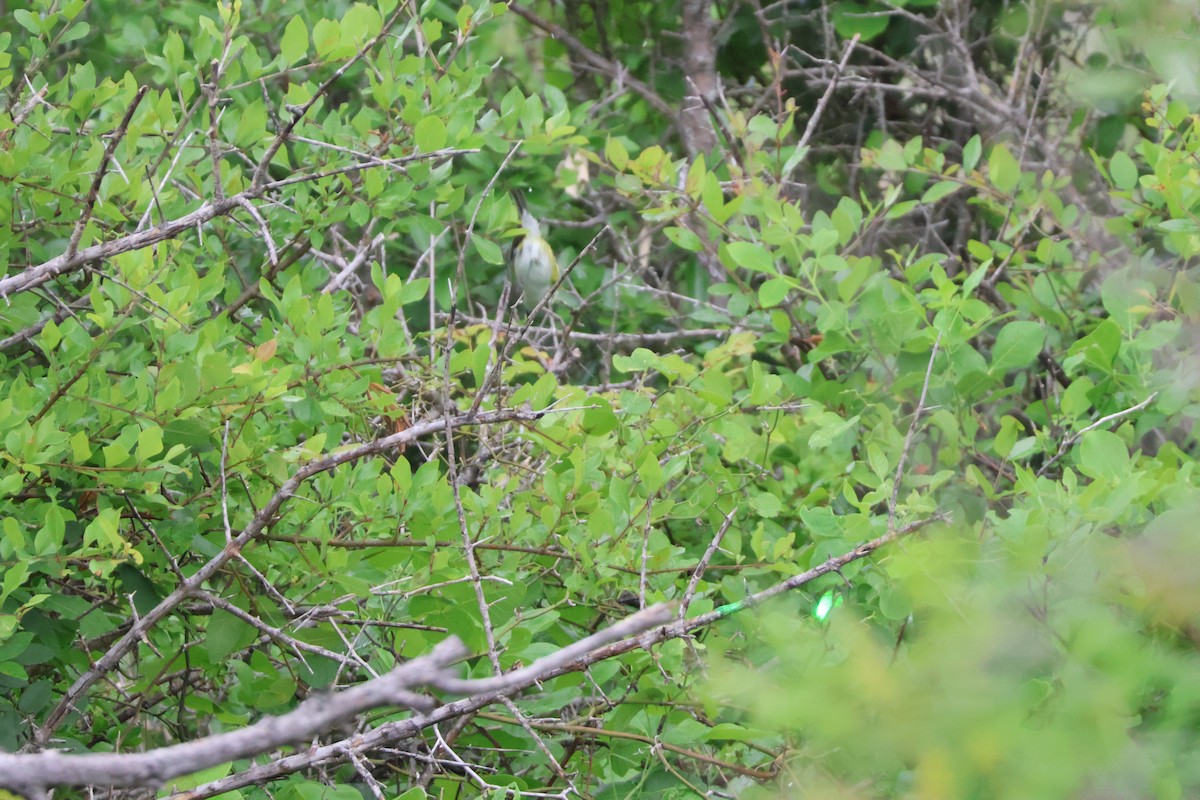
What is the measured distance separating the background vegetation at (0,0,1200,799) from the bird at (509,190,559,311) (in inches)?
23.1

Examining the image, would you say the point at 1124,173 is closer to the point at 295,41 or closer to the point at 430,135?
the point at 430,135

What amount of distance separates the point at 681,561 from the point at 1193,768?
1.19m

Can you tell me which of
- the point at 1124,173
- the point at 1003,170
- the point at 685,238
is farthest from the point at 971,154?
the point at 685,238

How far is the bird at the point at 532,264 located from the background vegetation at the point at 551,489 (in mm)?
587

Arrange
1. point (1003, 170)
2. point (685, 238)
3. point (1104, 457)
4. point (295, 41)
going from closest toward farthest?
point (1104, 457) < point (295, 41) < point (685, 238) < point (1003, 170)

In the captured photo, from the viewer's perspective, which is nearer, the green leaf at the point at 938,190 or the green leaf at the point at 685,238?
the green leaf at the point at 685,238

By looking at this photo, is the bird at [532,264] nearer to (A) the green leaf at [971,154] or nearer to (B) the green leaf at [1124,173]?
(A) the green leaf at [971,154]

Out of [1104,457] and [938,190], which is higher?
[1104,457]

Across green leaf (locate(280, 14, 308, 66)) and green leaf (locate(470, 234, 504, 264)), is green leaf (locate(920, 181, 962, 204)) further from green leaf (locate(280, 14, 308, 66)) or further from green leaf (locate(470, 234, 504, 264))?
green leaf (locate(280, 14, 308, 66))

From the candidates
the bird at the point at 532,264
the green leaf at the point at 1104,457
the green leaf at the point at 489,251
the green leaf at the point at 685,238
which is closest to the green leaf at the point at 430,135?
the green leaf at the point at 489,251

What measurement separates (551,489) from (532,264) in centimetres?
189

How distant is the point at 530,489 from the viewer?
8.18 feet

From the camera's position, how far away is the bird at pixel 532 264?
156 inches

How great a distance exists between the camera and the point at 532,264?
3.96 meters
